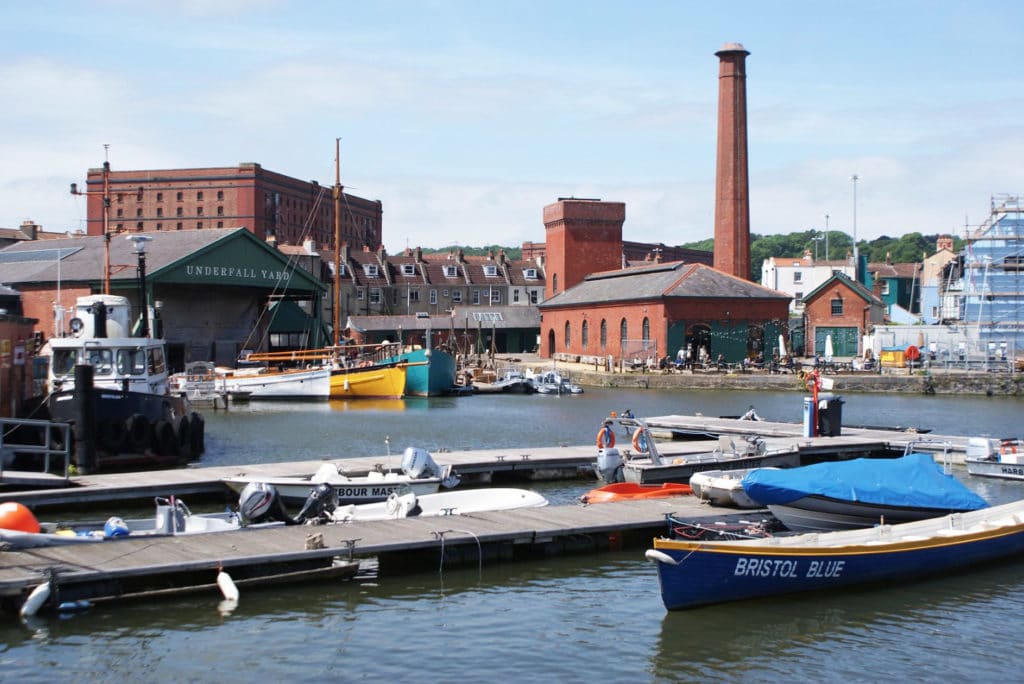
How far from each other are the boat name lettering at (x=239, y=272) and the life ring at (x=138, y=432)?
2897cm

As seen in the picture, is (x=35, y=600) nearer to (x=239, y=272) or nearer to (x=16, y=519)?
(x=16, y=519)

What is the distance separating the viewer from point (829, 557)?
53.8ft

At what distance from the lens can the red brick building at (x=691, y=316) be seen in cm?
6744

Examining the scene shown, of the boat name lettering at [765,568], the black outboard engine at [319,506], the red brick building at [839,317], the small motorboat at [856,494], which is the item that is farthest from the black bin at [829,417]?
the red brick building at [839,317]

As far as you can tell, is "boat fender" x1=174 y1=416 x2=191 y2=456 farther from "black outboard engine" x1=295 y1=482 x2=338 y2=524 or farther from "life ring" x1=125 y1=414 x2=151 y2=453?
"black outboard engine" x1=295 y1=482 x2=338 y2=524

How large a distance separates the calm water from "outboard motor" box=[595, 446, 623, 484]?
17.9 feet

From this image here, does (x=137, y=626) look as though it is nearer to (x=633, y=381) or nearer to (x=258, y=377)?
(x=258, y=377)

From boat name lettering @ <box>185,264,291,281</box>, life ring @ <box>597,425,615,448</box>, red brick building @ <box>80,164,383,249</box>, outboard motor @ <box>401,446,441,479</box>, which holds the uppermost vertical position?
red brick building @ <box>80,164,383,249</box>

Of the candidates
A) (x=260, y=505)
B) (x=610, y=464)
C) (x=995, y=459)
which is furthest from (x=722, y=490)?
(x=995, y=459)

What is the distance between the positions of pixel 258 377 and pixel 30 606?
41.5m

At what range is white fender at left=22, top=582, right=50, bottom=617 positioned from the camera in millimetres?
14445

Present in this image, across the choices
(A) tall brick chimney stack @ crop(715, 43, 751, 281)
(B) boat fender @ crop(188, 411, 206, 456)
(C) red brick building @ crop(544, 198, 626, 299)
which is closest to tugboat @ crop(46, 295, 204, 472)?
(B) boat fender @ crop(188, 411, 206, 456)

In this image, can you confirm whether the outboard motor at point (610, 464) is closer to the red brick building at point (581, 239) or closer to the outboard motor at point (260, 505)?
the outboard motor at point (260, 505)

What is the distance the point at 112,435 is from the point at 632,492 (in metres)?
13.0
